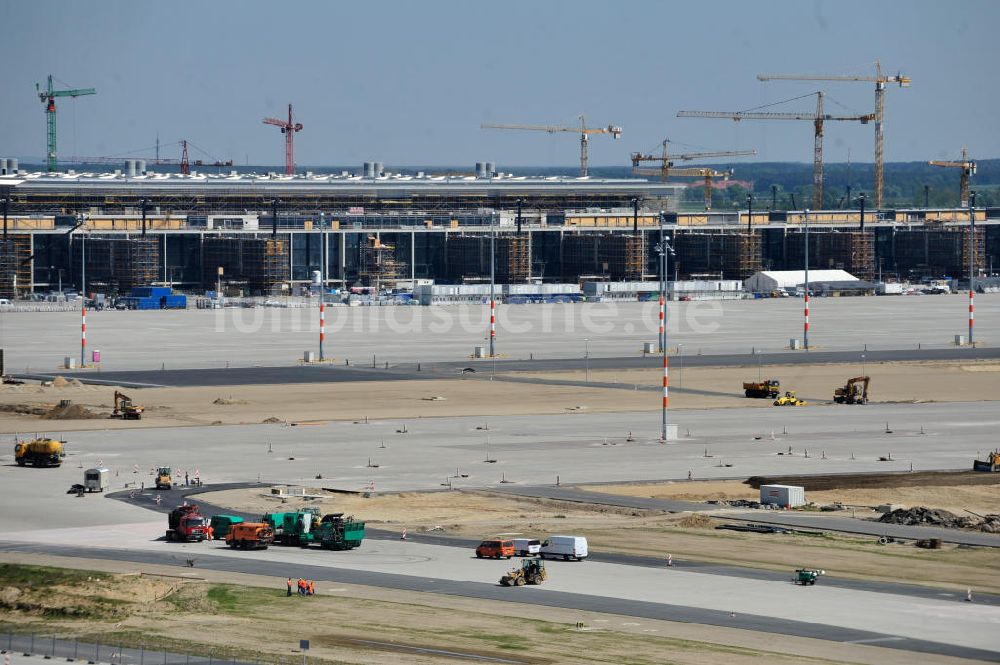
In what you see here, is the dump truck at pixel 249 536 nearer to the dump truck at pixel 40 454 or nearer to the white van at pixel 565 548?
the white van at pixel 565 548

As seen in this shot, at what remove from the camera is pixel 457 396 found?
112 m

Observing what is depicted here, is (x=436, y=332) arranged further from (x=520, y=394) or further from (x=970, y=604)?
(x=970, y=604)

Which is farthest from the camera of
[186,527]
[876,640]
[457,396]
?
[457,396]

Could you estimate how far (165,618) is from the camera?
47906mm

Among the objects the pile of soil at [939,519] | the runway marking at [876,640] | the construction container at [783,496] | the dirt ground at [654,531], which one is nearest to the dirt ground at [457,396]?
the dirt ground at [654,531]

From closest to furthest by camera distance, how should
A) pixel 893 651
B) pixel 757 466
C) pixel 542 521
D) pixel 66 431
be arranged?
pixel 893 651
pixel 542 521
pixel 757 466
pixel 66 431

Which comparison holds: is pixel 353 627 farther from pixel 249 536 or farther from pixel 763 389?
pixel 763 389

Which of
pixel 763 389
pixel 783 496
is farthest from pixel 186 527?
pixel 763 389

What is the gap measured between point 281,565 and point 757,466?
31.6 metres

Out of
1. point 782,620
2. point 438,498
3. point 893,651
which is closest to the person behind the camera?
point 893,651

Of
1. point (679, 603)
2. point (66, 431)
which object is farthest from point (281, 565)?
point (66, 431)

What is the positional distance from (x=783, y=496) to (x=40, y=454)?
3528 centimetres

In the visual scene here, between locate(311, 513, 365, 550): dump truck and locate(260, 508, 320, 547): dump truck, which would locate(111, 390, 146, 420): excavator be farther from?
locate(311, 513, 365, 550): dump truck

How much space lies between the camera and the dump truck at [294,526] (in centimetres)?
6028
